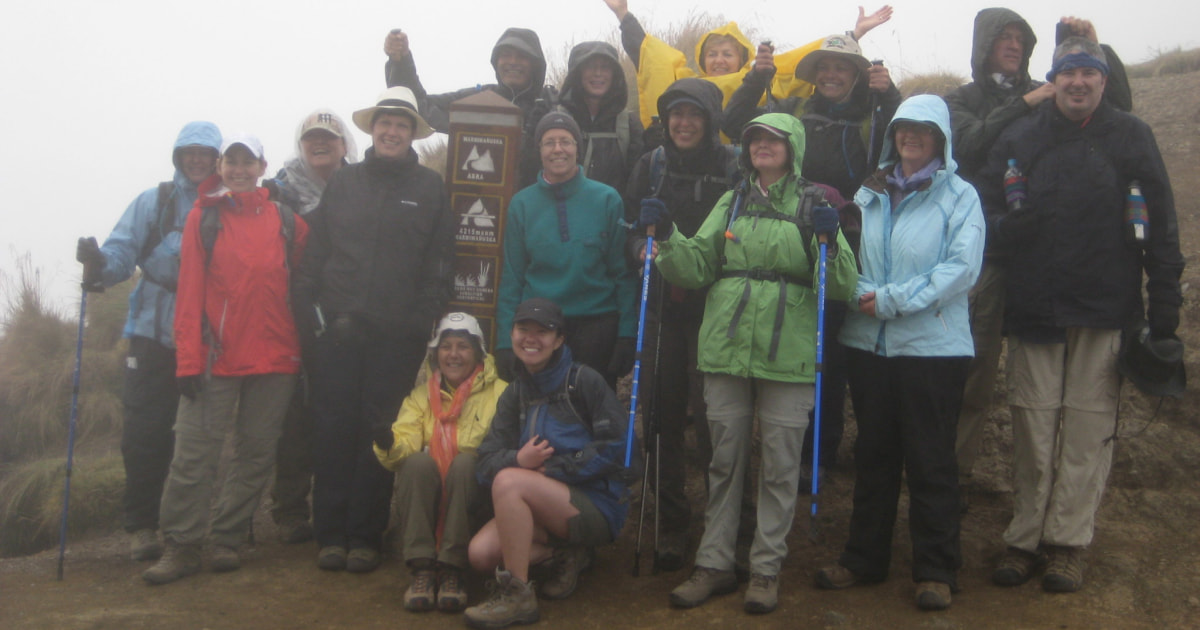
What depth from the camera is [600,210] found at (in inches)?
238

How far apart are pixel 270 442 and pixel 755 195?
11.3 ft

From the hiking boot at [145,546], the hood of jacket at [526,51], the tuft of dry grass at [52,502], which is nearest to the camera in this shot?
the hiking boot at [145,546]

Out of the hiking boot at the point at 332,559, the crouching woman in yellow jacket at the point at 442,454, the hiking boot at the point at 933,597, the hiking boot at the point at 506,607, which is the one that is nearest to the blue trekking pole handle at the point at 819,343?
the hiking boot at the point at 933,597

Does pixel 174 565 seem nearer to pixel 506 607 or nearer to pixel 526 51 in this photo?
pixel 506 607

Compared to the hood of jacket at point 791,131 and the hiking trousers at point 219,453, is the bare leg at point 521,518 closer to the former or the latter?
the hiking trousers at point 219,453

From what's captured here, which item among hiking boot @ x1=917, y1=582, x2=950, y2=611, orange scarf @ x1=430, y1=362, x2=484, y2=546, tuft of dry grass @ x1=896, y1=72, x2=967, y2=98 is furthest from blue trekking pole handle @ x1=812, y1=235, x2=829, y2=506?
tuft of dry grass @ x1=896, y1=72, x2=967, y2=98

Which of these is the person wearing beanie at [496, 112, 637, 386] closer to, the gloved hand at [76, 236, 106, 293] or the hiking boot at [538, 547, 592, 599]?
the hiking boot at [538, 547, 592, 599]

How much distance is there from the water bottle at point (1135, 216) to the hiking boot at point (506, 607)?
3.69 metres

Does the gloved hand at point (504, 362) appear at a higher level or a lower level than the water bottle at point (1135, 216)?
lower

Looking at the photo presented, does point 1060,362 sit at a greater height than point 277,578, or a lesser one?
greater

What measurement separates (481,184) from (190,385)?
2.34m

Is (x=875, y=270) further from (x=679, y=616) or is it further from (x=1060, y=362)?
(x=679, y=616)

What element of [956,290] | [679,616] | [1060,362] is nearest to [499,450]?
[679,616]

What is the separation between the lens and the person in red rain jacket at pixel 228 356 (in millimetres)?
5902
